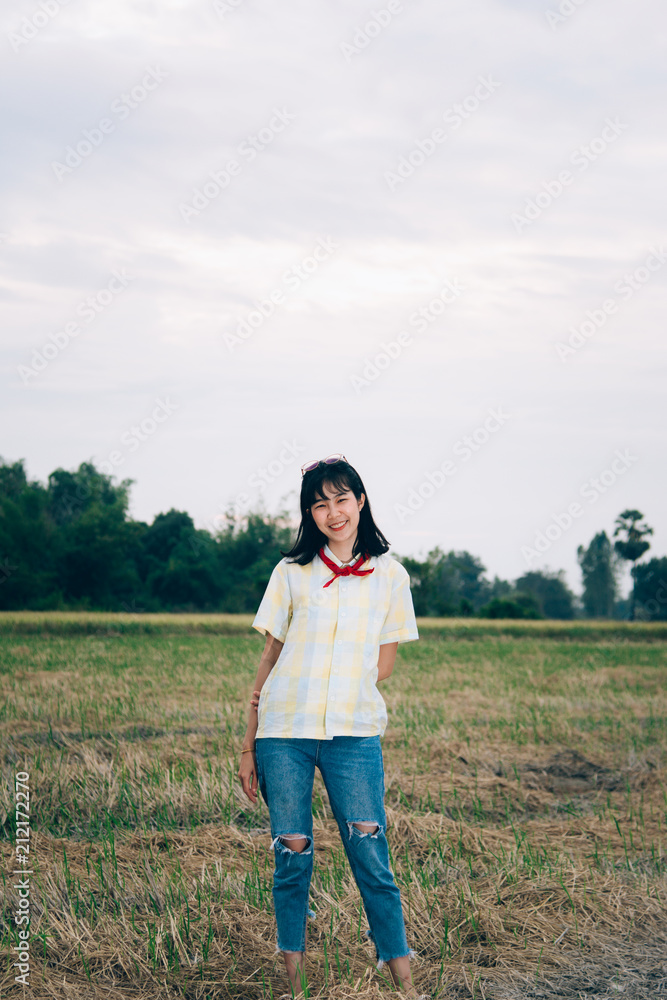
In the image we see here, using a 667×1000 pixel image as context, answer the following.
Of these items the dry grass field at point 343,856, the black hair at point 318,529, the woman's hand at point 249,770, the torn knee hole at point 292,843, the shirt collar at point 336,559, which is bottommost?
the dry grass field at point 343,856

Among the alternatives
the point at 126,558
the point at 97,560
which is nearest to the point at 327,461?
the point at 97,560

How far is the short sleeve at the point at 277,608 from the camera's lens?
2.95 metres

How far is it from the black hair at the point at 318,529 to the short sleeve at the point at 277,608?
3.5 inches

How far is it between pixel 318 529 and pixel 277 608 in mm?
326

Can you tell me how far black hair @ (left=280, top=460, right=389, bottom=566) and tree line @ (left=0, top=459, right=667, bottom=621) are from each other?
125 ft

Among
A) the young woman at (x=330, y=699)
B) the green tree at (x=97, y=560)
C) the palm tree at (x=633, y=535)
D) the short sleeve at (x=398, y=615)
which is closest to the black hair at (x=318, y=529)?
the young woman at (x=330, y=699)

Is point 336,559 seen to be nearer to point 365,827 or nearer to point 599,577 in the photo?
point 365,827

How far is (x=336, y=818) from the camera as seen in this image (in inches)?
109

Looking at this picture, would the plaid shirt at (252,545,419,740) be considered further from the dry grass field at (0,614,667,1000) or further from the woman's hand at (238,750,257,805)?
the dry grass field at (0,614,667,1000)

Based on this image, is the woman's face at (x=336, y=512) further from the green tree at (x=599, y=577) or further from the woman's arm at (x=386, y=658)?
the green tree at (x=599, y=577)

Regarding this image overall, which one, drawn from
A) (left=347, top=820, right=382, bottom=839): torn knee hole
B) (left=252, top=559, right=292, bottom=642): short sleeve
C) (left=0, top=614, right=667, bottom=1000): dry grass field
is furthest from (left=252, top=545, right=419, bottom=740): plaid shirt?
(left=0, top=614, right=667, bottom=1000): dry grass field

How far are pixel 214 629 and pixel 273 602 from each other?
26.3 m

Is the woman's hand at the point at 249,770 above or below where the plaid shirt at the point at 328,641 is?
below

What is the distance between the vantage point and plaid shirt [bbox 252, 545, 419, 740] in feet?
9.23
